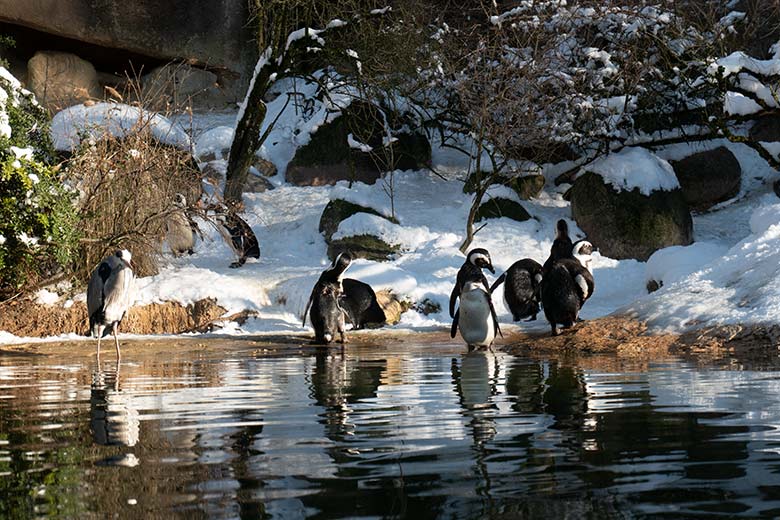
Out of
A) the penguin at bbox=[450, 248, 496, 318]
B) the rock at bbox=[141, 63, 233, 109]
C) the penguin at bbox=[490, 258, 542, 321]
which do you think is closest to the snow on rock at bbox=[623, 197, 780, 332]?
the penguin at bbox=[450, 248, 496, 318]

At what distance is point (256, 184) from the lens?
21938 mm

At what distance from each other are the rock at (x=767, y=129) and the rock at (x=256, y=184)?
1027 centimetres

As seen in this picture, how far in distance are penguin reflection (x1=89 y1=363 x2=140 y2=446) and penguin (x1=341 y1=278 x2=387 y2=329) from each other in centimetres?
669

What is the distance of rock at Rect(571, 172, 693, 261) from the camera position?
19172 millimetres

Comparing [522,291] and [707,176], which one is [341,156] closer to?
[707,176]

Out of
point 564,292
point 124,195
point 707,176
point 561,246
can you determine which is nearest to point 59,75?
point 124,195

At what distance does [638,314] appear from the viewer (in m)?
10.9

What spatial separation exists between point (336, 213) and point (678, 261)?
271 inches

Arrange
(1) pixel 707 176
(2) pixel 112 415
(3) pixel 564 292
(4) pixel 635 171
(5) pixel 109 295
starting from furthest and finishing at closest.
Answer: (1) pixel 707 176 < (4) pixel 635 171 < (3) pixel 564 292 < (5) pixel 109 295 < (2) pixel 112 415

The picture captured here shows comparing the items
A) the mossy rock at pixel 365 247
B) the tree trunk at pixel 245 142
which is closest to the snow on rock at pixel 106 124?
the tree trunk at pixel 245 142

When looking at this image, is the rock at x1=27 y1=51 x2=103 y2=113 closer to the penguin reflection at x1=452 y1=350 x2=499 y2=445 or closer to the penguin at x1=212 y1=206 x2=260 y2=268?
the penguin at x1=212 y1=206 x2=260 y2=268

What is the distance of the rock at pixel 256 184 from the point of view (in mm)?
21688

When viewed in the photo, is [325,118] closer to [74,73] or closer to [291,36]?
[291,36]

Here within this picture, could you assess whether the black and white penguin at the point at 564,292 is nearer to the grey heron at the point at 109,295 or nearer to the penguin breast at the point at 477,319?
the penguin breast at the point at 477,319
